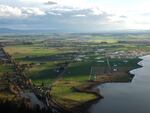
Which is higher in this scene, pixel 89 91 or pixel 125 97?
pixel 125 97

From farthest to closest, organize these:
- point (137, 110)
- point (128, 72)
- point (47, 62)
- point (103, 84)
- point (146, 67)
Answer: point (47, 62) → point (146, 67) → point (128, 72) → point (103, 84) → point (137, 110)

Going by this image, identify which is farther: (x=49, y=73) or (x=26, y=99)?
(x=49, y=73)

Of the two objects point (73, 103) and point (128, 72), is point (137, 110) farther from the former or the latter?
point (128, 72)

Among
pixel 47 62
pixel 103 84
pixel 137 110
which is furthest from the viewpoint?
pixel 47 62

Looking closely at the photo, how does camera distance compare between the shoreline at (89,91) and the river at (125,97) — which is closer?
the river at (125,97)

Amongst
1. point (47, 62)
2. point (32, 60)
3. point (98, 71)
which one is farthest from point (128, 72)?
point (32, 60)

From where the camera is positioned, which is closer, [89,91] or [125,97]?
[125,97]

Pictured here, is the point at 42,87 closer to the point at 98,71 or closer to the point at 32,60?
the point at 98,71
